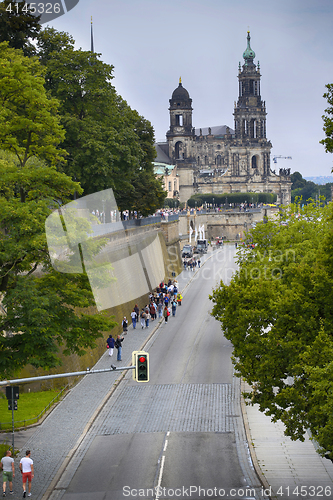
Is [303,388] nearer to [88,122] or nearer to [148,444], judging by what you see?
[148,444]

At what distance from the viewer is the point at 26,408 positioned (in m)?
24.5

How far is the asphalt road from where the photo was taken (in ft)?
60.2

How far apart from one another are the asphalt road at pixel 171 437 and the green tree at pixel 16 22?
1963cm

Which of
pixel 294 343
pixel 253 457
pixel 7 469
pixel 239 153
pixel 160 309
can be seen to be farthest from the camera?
pixel 239 153

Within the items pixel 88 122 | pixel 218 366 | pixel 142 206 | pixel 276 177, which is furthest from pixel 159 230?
pixel 276 177

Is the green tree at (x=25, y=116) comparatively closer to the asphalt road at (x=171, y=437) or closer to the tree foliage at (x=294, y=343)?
the tree foliage at (x=294, y=343)

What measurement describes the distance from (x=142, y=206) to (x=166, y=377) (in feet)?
91.5

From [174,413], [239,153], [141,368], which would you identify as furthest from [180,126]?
[141,368]

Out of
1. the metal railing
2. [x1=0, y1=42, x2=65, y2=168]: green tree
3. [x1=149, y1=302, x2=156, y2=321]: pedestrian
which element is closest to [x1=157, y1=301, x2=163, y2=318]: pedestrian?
[x1=149, y1=302, x2=156, y2=321]: pedestrian

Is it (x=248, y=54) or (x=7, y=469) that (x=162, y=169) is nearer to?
(x=248, y=54)

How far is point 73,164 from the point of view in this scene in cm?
3906

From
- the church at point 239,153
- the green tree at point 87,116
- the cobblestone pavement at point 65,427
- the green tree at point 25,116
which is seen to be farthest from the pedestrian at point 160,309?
the church at point 239,153

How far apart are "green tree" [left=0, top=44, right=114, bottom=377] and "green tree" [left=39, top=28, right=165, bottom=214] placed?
608 inches

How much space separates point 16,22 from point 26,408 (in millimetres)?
22098
